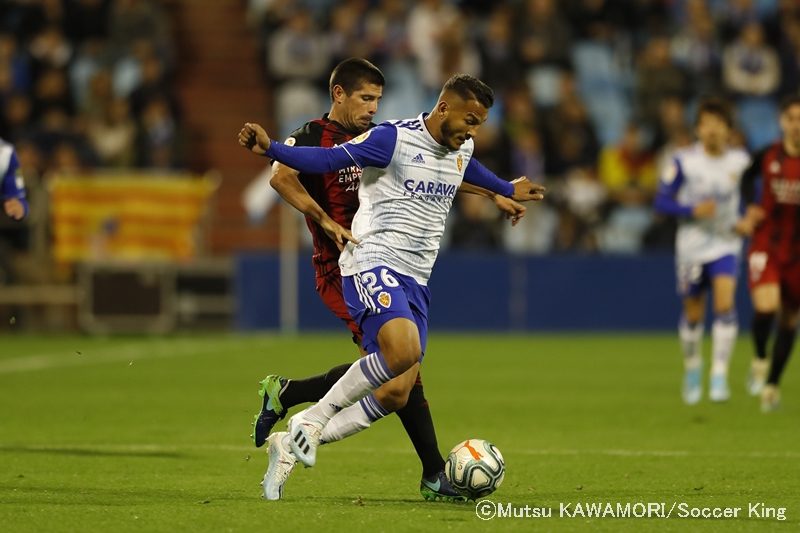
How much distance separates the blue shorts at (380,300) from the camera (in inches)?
285

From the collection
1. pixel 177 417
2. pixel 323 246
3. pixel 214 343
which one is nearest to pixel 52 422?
pixel 177 417

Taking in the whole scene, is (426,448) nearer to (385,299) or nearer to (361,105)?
(385,299)

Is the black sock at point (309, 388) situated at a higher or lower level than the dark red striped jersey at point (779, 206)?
lower

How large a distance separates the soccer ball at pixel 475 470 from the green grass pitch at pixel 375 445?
140 millimetres

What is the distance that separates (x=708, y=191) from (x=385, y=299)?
6128 mm

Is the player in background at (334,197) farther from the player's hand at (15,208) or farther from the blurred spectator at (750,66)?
the blurred spectator at (750,66)

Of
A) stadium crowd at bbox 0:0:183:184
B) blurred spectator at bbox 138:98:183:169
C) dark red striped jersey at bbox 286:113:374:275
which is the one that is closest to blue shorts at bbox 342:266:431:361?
dark red striped jersey at bbox 286:113:374:275

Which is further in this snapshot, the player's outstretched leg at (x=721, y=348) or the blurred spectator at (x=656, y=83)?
the blurred spectator at (x=656, y=83)

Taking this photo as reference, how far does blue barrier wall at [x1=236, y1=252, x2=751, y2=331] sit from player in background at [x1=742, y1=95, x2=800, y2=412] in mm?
8396

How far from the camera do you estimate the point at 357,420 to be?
733 centimetres

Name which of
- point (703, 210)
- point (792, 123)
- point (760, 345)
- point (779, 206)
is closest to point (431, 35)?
point (703, 210)

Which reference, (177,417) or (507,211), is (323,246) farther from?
(177,417)

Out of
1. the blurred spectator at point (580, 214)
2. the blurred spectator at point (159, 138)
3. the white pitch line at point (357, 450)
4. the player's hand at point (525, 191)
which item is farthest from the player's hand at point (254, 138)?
the blurred spectator at point (159, 138)

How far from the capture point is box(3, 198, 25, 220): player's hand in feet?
33.2
